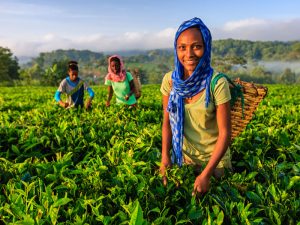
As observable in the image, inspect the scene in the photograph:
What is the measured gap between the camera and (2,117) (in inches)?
228

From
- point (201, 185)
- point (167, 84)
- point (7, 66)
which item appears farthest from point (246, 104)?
point (7, 66)

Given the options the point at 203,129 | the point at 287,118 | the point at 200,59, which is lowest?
the point at 287,118

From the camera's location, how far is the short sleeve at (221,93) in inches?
103

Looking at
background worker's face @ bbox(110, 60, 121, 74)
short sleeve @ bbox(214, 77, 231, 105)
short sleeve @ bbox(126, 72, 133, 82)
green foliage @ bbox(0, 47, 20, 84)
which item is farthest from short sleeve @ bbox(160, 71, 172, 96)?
green foliage @ bbox(0, 47, 20, 84)

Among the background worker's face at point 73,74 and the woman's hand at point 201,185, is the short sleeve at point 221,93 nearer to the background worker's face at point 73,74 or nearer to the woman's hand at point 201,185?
the woman's hand at point 201,185

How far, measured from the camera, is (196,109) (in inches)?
111

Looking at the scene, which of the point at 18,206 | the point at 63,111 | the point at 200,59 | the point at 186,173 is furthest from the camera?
the point at 63,111

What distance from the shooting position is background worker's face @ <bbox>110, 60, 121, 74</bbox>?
6.84m

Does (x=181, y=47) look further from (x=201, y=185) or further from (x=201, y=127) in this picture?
(x=201, y=185)

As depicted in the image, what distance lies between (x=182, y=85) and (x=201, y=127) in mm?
437

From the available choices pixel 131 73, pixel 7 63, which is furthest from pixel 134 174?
pixel 7 63

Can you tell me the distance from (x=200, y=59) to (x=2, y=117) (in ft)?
14.2

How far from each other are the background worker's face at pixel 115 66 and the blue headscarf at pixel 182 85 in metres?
4.06

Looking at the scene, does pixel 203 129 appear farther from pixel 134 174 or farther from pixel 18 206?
pixel 18 206
